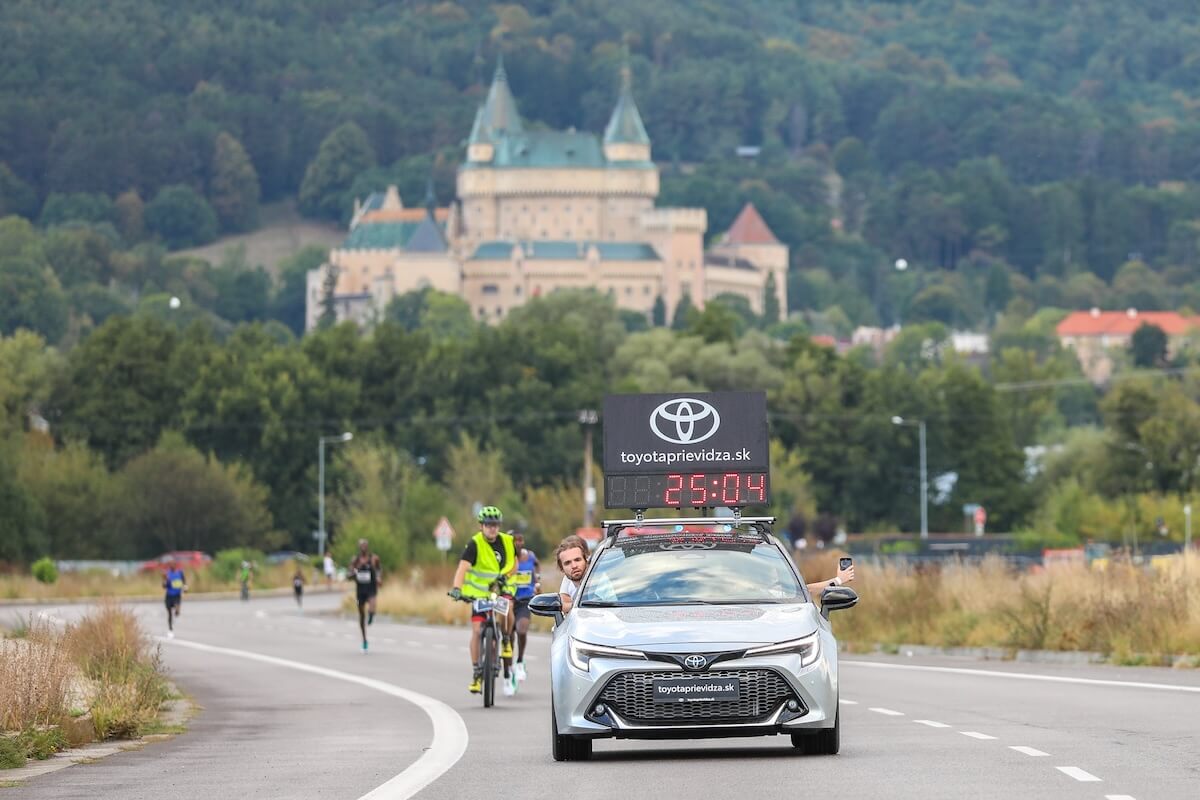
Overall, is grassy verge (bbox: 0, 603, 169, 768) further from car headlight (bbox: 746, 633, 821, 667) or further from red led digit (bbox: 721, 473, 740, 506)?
red led digit (bbox: 721, 473, 740, 506)

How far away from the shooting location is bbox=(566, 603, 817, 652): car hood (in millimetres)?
15016

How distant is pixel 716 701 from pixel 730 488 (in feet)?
20.7

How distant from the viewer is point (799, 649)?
15.0m

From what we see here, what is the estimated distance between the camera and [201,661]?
34.4m

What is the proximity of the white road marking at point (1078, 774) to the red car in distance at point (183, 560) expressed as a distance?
70923 mm

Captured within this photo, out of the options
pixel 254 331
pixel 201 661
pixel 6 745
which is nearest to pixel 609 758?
pixel 6 745

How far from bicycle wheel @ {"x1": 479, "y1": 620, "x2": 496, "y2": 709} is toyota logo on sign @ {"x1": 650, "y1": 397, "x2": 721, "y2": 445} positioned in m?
2.17

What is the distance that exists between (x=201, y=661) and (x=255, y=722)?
43.6 feet

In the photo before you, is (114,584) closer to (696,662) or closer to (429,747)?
(429,747)

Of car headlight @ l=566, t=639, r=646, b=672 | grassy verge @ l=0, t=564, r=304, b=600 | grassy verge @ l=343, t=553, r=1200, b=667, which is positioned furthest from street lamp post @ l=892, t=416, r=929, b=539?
car headlight @ l=566, t=639, r=646, b=672

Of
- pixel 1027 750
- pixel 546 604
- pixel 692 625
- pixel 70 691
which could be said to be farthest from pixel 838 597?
pixel 70 691

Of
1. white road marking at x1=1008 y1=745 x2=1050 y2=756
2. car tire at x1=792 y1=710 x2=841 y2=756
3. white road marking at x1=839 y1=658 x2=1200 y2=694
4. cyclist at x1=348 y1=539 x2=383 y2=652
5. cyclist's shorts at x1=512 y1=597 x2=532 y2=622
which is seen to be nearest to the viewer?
car tire at x1=792 y1=710 x2=841 y2=756

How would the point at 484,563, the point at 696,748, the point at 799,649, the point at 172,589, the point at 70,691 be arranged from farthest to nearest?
1. the point at 172,589
2. the point at 484,563
3. the point at 70,691
4. the point at 696,748
5. the point at 799,649

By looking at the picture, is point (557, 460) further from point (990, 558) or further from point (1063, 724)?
point (1063, 724)
